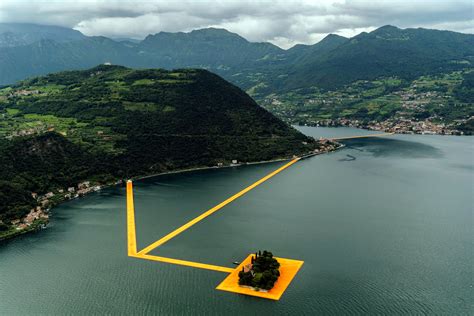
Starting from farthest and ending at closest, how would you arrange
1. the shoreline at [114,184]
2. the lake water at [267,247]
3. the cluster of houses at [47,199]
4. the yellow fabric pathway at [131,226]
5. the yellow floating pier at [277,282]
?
the cluster of houses at [47,199]
the shoreline at [114,184]
the yellow fabric pathway at [131,226]
the yellow floating pier at [277,282]
the lake water at [267,247]

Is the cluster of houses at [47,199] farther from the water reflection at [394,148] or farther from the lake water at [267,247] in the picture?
the water reflection at [394,148]

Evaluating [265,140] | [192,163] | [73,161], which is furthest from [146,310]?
[265,140]

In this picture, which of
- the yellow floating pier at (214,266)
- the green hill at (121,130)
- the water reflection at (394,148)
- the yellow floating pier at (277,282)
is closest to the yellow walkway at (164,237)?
the yellow floating pier at (214,266)

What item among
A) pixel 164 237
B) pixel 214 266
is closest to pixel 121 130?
pixel 164 237

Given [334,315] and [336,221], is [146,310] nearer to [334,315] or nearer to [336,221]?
[334,315]

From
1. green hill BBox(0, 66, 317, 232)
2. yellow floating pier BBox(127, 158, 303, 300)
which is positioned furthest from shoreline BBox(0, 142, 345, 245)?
yellow floating pier BBox(127, 158, 303, 300)

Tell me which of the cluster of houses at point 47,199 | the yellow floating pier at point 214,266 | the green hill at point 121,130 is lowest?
the yellow floating pier at point 214,266
